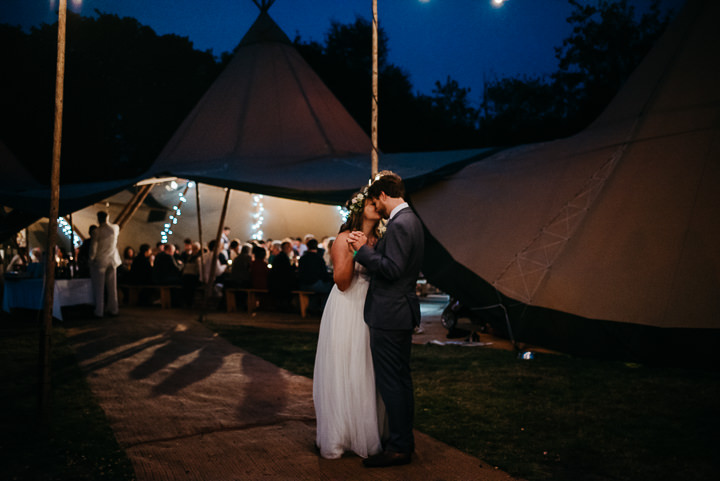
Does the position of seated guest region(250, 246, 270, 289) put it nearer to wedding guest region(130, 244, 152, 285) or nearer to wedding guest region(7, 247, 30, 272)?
wedding guest region(130, 244, 152, 285)

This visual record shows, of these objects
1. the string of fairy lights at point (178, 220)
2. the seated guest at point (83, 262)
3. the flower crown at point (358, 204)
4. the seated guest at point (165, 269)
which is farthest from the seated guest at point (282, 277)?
the flower crown at point (358, 204)

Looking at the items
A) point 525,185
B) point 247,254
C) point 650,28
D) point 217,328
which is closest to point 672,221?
point 525,185

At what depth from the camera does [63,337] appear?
25.1ft

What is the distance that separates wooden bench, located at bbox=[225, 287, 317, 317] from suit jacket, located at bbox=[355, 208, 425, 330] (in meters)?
7.27

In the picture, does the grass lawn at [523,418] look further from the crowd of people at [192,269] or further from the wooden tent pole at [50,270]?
the crowd of people at [192,269]

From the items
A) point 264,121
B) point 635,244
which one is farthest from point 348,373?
point 264,121

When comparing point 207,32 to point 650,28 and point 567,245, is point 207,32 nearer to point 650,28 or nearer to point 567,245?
point 650,28

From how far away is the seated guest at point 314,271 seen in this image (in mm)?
10297

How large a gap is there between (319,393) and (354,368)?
0.27 m

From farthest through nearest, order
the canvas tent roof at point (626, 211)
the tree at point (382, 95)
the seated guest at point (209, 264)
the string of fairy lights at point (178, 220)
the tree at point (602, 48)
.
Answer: the tree at point (382, 95), the tree at point (602, 48), the string of fairy lights at point (178, 220), the seated guest at point (209, 264), the canvas tent roof at point (626, 211)

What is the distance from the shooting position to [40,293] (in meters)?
8.94

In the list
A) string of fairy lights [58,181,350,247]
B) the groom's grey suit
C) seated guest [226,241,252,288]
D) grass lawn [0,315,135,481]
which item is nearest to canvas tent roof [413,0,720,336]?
the groom's grey suit

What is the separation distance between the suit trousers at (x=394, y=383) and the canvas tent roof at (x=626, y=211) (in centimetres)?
348

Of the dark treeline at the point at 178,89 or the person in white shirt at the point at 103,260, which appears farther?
the dark treeline at the point at 178,89
